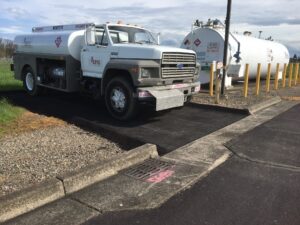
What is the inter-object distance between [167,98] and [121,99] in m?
1.17

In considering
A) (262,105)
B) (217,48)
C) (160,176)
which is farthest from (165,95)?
(217,48)

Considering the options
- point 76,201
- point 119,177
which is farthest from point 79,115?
point 76,201

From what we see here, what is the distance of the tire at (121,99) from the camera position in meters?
9.12

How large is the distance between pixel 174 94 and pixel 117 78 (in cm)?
141

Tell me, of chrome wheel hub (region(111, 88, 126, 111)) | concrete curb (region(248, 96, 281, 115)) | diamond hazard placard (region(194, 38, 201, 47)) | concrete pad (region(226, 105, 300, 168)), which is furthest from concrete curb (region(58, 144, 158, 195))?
diamond hazard placard (region(194, 38, 201, 47))

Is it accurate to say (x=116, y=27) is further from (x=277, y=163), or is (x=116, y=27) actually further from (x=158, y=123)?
(x=277, y=163)

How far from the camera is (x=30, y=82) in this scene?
531 inches

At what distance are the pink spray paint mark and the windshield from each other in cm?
509

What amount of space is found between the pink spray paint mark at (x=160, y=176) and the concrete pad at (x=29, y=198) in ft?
4.25

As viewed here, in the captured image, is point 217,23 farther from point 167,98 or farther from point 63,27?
point 167,98

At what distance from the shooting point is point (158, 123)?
937 centimetres

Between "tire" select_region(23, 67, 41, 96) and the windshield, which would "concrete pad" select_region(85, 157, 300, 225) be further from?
"tire" select_region(23, 67, 41, 96)

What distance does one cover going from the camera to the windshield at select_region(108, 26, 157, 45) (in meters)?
10.3

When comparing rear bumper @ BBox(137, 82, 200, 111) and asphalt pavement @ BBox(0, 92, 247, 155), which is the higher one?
rear bumper @ BBox(137, 82, 200, 111)
